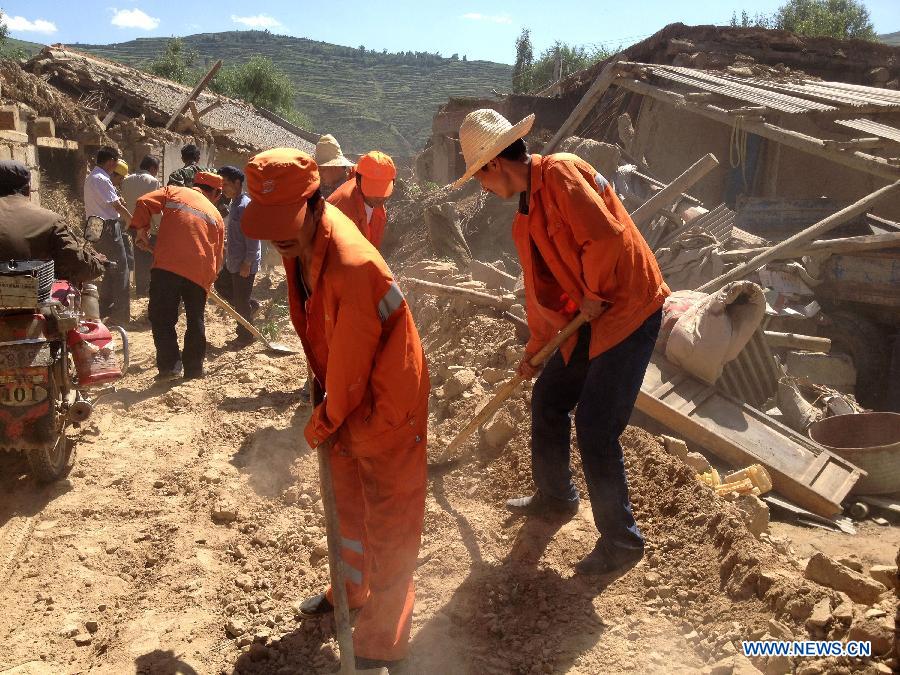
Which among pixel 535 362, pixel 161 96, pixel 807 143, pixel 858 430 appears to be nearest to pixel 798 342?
pixel 858 430

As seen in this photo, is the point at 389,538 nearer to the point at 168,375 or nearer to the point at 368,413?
the point at 368,413

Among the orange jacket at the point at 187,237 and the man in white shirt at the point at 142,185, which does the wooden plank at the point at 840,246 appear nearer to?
the orange jacket at the point at 187,237

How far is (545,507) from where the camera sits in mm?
3627

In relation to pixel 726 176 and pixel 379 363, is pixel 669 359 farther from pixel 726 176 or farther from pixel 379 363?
pixel 726 176

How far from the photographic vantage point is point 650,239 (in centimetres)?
841

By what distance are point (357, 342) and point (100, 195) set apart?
6.19m

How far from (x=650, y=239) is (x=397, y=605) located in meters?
6.69

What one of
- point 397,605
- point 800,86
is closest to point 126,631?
point 397,605

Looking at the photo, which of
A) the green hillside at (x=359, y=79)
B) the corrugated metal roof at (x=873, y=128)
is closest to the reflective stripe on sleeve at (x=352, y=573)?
the corrugated metal roof at (x=873, y=128)

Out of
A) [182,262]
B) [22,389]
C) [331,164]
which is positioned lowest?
[22,389]

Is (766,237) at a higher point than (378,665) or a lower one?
higher

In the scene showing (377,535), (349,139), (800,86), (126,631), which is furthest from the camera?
(349,139)

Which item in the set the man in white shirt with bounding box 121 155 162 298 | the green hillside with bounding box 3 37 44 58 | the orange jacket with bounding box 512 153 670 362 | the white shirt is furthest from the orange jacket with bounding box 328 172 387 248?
the green hillside with bounding box 3 37 44 58

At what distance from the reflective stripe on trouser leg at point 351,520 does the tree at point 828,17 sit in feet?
134
